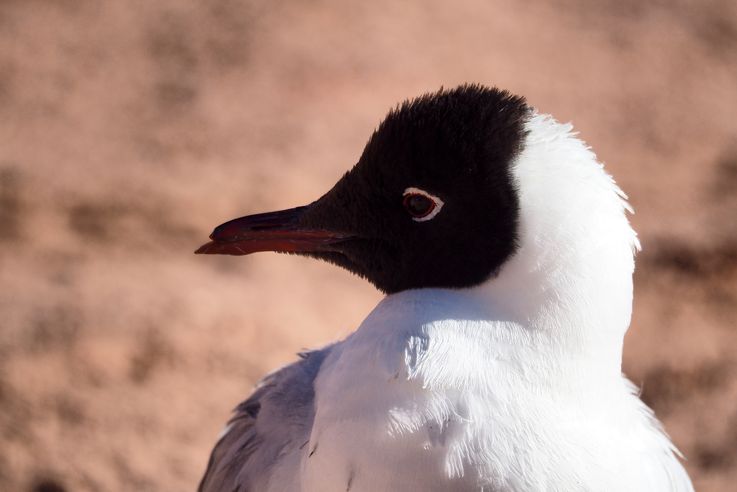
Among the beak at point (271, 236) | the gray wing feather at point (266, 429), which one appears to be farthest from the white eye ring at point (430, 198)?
the gray wing feather at point (266, 429)

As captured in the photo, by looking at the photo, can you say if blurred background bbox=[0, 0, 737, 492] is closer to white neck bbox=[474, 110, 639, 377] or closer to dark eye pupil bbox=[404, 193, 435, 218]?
dark eye pupil bbox=[404, 193, 435, 218]

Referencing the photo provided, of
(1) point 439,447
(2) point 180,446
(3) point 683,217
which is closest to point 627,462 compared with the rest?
(1) point 439,447

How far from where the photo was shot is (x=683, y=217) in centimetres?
446

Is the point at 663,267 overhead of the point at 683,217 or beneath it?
beneath

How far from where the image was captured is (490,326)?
5.61 feet

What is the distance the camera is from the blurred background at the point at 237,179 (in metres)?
3.42

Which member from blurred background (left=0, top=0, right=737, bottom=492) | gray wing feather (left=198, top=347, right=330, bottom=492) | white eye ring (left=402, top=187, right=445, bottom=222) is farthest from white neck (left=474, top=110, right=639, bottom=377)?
blurred background (left=0, top=0, right=737, bottom=492)

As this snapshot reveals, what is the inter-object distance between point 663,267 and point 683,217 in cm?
37

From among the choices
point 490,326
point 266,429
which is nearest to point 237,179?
point 266,429

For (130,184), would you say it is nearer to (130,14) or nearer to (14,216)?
(14,216)

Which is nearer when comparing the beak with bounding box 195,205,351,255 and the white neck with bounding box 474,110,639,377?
the white neck with bounding box 474,110,639,377

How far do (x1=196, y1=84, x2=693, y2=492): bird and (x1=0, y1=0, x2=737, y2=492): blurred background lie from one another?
1.72m

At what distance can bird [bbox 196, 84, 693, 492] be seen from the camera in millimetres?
1658

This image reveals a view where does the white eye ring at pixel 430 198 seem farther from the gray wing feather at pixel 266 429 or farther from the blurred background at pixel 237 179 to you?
the blurred background at pixel 237 179
